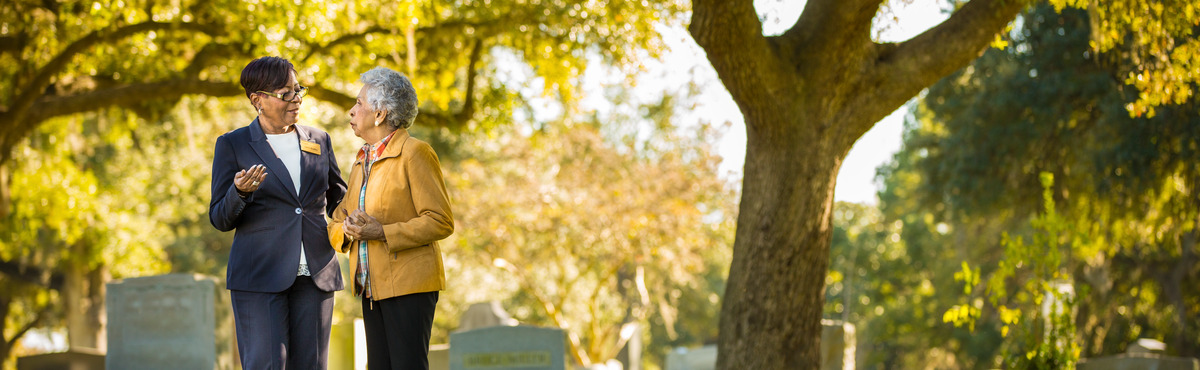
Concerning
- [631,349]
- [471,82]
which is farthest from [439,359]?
[631,349]

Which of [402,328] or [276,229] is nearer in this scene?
[402,328]

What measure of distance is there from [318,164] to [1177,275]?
15.8 meters

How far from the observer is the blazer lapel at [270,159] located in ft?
11.1

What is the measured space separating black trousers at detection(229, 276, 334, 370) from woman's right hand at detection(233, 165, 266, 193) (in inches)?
15.1

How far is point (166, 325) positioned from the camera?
7691 millimetres

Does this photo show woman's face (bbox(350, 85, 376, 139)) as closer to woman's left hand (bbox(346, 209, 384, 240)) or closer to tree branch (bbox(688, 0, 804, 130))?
woman's left hand (bbox(346, 209, 384, 240))

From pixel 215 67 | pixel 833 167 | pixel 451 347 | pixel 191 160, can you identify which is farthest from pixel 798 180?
pixel 191 160

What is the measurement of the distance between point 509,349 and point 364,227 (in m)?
5.20

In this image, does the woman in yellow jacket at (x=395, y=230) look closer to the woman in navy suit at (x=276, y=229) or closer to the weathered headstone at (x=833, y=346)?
the woman in navy suit at (x=276, y=229)

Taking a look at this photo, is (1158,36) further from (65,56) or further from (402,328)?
(65,56)

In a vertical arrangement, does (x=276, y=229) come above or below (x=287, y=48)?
below

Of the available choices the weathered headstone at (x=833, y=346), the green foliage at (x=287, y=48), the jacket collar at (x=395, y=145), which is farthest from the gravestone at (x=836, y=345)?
the jacket collar at (x=395, y=145)

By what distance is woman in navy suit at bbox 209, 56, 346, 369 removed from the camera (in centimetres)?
328

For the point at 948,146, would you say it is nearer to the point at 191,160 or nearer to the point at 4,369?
the point at 191,160
